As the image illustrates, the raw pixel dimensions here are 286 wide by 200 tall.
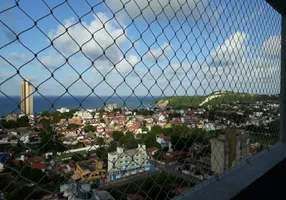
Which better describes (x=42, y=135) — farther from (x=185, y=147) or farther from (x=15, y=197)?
(x=185, y=147)

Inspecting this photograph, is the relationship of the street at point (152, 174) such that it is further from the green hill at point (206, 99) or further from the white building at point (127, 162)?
the green hill at point (206, 99)

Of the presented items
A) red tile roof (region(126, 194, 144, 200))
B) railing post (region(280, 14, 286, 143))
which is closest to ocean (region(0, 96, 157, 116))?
red tile roof (region(126, 194, 144, 200))

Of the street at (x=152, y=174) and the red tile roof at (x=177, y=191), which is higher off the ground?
the street at (x=152, y=174)

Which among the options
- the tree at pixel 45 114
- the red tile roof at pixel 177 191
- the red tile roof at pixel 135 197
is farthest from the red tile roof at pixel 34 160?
the red tile roof at pixel 177 191

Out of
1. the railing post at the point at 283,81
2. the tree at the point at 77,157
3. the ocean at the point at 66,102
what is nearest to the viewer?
the ocean at the point at 66,102

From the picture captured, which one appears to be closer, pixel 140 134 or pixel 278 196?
pixel 140 134

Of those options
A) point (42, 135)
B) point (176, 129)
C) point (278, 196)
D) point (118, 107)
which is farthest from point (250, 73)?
point (42, 135)

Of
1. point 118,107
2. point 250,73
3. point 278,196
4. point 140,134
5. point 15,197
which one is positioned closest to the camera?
point 15,197
